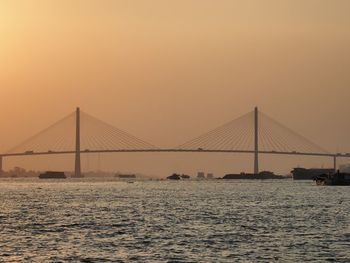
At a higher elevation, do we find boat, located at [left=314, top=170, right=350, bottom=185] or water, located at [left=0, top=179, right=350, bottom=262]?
boat, located at [left=314, top=170, right=350, bottom=185]

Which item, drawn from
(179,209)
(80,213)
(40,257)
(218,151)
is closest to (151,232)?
(40,257)

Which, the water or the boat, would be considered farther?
the boat

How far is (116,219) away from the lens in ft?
217

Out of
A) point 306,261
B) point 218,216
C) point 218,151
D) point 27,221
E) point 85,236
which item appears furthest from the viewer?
point 218,151

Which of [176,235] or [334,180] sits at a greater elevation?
[334,180]

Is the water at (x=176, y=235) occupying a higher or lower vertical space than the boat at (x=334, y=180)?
lower

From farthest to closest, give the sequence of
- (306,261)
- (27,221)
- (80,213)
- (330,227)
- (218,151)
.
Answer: (218,151), (80,213), (27,221), (330,227), (306,261)

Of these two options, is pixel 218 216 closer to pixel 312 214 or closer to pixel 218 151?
pixel 312 214

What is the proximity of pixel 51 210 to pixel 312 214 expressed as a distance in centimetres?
2233

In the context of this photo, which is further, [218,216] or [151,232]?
[218,216]

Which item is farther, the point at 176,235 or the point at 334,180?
the point at 334,180

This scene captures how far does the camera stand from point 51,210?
7975cm

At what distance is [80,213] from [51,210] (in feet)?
20.0

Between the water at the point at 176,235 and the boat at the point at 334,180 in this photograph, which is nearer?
the water at the point at 176,235
